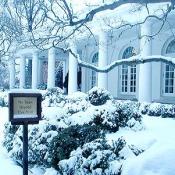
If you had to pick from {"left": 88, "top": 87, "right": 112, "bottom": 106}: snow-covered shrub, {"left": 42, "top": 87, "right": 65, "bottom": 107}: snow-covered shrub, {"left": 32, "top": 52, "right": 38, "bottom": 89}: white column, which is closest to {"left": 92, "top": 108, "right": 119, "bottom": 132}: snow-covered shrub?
{"left": 88, "top": 87, "right": 112, "bottom": 106}: snow-covered shrub

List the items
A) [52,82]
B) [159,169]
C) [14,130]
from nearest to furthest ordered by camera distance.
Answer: [159,169] < [14,130] < [52,82]

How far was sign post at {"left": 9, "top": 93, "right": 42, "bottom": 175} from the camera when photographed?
5.14 meters

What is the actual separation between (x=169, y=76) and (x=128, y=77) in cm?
381

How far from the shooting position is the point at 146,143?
6.60 metres

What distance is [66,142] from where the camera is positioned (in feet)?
22.4

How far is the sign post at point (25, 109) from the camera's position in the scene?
5.14m

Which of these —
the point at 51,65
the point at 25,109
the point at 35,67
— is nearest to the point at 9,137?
the point at 25,109

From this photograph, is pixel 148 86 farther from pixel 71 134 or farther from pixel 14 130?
pixel 71 134

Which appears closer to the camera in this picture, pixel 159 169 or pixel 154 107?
pixel 159 169

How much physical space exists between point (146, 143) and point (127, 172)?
2.14 metres

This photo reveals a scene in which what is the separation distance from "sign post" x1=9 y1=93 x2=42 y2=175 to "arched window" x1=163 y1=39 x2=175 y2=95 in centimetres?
1628

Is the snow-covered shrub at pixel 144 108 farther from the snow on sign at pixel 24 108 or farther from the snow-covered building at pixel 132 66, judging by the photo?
the snow on sign at pixel 24 108

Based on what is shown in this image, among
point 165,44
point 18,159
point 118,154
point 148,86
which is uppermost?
point 165,44

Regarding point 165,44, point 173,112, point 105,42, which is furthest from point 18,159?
point 165,44
